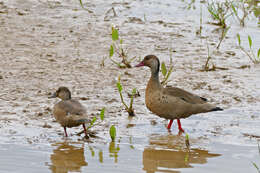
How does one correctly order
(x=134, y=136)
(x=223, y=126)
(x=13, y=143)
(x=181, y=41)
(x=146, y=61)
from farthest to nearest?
(x=181, y=41) < (x=146, y=61) < (x=223, y=126) < (x=134, y=136) < (x=13, y=143)

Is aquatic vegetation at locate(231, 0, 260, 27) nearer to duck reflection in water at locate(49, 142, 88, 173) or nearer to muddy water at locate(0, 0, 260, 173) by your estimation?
muddy water at locate(0, 0, 260, 173)

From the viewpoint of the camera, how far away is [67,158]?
7.09 m

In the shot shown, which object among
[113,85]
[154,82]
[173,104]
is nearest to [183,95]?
[173,104]

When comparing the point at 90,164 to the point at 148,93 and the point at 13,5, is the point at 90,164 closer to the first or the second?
the point at 148,93

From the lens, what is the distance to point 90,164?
6.83 m

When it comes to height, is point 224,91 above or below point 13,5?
below

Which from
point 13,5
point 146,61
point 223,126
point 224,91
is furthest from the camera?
point 13,5

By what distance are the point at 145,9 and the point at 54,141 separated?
8.00 metres

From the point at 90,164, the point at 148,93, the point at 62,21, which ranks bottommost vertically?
the point at 90,164

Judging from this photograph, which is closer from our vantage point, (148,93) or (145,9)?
(148,93)

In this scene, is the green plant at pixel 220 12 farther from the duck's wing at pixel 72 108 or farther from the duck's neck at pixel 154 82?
the duck's wing at pixel 72 108

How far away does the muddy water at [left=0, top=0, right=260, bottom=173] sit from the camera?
7.12 m

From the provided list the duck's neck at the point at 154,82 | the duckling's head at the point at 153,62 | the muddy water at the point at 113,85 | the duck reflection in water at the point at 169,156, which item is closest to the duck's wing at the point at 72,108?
the muddy water at the point at 113,85

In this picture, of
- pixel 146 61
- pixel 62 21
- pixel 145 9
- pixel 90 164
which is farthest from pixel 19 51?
pixel 90 164
